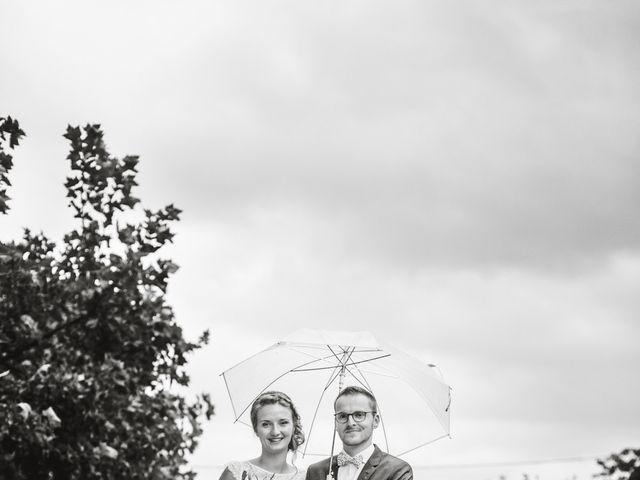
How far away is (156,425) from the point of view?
6594 millimetres

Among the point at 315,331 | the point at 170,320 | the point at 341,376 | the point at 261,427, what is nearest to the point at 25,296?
the point at 170,320

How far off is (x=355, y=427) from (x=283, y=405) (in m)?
0.72

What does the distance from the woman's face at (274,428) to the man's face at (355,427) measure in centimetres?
47

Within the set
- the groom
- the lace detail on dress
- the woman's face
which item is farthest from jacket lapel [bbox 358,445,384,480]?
the woman's face

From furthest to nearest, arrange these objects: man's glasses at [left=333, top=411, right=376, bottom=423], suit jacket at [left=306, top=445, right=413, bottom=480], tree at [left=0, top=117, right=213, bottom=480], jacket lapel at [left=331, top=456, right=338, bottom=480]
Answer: jacket lapel at [left=331, top=456, right=338, bottom=480] < man's glasses at [left=333, top=411, right=376, bottom=423] < suit jacket at [left=306, top=445, right=413, bottom=480] < tree at [left=0, top=117, right=213, bottom=480]

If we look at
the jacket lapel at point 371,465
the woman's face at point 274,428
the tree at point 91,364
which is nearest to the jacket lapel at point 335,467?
the jacket lapel at point 371,465

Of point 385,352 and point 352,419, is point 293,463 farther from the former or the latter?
point 385,352

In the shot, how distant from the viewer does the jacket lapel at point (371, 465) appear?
8.55m

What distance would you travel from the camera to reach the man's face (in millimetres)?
8609

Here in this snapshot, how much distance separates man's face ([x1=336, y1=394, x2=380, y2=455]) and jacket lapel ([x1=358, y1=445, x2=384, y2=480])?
0.37 ft

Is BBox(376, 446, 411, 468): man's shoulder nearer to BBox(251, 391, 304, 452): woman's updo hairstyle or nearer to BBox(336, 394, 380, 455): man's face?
BBox(336, 394, 380, 455): man's face

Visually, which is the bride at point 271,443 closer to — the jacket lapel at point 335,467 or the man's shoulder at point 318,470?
the man's shoulder at point 318,470

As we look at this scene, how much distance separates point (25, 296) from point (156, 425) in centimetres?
125

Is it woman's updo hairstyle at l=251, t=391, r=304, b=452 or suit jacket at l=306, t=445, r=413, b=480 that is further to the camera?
woman's updo hairstyle at l=251, t=391, r=304, b=452
